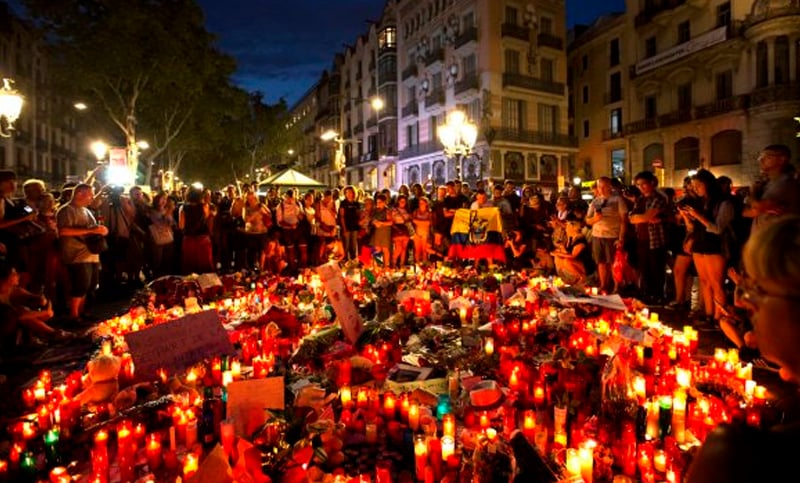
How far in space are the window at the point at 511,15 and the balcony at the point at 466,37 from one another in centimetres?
221

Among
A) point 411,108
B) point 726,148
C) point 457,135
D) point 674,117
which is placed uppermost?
point 411,108

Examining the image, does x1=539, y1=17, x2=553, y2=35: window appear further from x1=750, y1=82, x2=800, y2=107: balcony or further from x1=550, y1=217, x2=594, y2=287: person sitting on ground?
x1=550, y1=217, x2=594, y2=287: person sitting on ground

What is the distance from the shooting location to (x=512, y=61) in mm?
32688

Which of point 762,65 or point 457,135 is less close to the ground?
point 762,65

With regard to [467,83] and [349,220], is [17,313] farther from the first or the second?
[467,83]

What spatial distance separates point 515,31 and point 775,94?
48.6ft

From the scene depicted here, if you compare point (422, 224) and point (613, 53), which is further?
point (613, 53)

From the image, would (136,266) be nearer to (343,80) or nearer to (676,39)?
(676,39)

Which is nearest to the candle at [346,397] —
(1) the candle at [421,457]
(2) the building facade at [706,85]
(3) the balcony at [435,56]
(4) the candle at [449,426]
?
(4) the candle at [449,426]

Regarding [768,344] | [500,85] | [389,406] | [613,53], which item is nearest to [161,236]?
[389,406]

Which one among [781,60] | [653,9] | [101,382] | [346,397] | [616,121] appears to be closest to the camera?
[346,397]

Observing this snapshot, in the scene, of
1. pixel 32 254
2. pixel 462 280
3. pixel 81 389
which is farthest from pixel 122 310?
pixel 462 280

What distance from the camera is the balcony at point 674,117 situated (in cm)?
2841

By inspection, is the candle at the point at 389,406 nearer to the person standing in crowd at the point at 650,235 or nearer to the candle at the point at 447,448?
the candle at the point at 447,448
